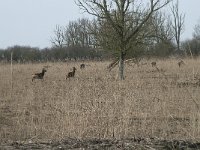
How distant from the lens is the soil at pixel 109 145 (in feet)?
16.6

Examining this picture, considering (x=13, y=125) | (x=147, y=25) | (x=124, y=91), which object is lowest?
(x=13, y=125)

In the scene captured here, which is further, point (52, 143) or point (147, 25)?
point (147, 25)

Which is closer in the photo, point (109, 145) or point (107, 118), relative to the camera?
point (109, 145)

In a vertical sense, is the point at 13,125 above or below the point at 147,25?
below

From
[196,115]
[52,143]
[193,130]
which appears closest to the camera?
[52,143]

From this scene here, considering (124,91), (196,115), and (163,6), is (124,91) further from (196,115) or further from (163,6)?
(163,6)

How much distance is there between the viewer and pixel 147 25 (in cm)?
2188

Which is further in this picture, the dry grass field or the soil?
the dry grass field

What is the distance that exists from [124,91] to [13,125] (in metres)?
2.70

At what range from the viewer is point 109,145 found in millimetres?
5184

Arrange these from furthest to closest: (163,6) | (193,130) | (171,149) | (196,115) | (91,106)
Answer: (163,6) → (91,106) → (196,115) → (193,130) → (171,149)

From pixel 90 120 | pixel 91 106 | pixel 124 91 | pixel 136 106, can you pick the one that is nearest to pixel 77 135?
pixel 90 120

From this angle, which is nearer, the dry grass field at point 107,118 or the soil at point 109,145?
the soil at point 109,145

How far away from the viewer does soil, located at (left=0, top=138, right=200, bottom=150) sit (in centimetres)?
505
